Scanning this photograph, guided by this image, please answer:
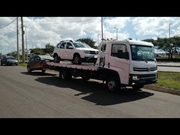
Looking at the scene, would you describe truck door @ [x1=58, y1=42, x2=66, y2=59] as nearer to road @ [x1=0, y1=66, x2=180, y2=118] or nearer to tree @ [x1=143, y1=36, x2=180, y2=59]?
road @ [x1=0, y1=66, x2=180, y2=118]

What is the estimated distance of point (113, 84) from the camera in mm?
9055

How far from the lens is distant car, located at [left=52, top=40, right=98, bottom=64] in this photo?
1130 cm

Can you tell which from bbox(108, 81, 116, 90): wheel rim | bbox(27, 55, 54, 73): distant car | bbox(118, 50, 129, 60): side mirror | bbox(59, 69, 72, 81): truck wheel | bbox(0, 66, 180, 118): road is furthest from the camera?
bbox(27, 55, 54, 73): distant car

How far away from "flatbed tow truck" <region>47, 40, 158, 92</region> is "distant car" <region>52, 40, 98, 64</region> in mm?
1383

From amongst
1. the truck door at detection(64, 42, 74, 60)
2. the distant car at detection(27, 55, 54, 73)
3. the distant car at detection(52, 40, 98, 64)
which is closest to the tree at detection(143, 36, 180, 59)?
the distant car at detection(27, 55, 54, 73)

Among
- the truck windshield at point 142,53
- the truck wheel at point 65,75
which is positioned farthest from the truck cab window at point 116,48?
the truck wheel at point 65,75

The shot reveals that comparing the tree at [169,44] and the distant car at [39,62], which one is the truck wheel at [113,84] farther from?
the tree at [169,44]

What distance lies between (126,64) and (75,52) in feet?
13.4

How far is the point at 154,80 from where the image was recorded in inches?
356

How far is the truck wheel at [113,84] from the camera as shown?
8906 mm

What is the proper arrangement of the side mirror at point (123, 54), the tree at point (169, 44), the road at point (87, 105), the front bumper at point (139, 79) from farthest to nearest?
the tree at point (169, 44) → the side mirror at point (123, 54) → the front bumper at point (139, 79) → the road at point (87, 105)
